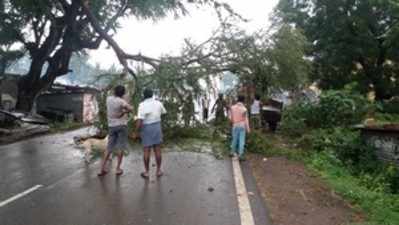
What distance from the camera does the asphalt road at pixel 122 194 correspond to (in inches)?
251

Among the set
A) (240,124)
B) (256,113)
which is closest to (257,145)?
(240,124)

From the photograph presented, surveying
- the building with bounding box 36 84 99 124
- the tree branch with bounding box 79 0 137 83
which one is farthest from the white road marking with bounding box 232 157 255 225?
the building with bounding box 36 84 99 124

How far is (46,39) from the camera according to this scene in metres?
25.7

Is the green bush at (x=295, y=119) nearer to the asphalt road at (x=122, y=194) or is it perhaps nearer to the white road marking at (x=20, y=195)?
the asphalt road at (x=122, y=194)

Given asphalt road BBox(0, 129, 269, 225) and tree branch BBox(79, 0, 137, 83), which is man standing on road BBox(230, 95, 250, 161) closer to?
asphalt road BBox(0, 129, 269, 225)

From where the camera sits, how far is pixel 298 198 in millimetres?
7512

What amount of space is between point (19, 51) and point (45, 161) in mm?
19228

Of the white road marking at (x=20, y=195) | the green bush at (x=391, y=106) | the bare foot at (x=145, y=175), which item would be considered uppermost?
the green bush at (x=391, y=106)

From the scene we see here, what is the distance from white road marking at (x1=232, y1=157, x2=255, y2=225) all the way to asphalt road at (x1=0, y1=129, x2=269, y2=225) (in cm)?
9

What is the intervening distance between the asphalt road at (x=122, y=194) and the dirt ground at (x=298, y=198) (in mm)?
285

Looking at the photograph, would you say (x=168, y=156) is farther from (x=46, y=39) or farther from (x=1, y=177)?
(x=46, y=39)

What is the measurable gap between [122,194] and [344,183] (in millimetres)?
4422

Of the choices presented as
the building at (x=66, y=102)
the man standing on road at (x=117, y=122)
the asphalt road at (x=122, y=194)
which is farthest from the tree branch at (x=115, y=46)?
the building at (x=66, y=102)

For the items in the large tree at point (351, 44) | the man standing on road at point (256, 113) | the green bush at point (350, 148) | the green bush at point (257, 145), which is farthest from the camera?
the large tree at point (351, 44)
